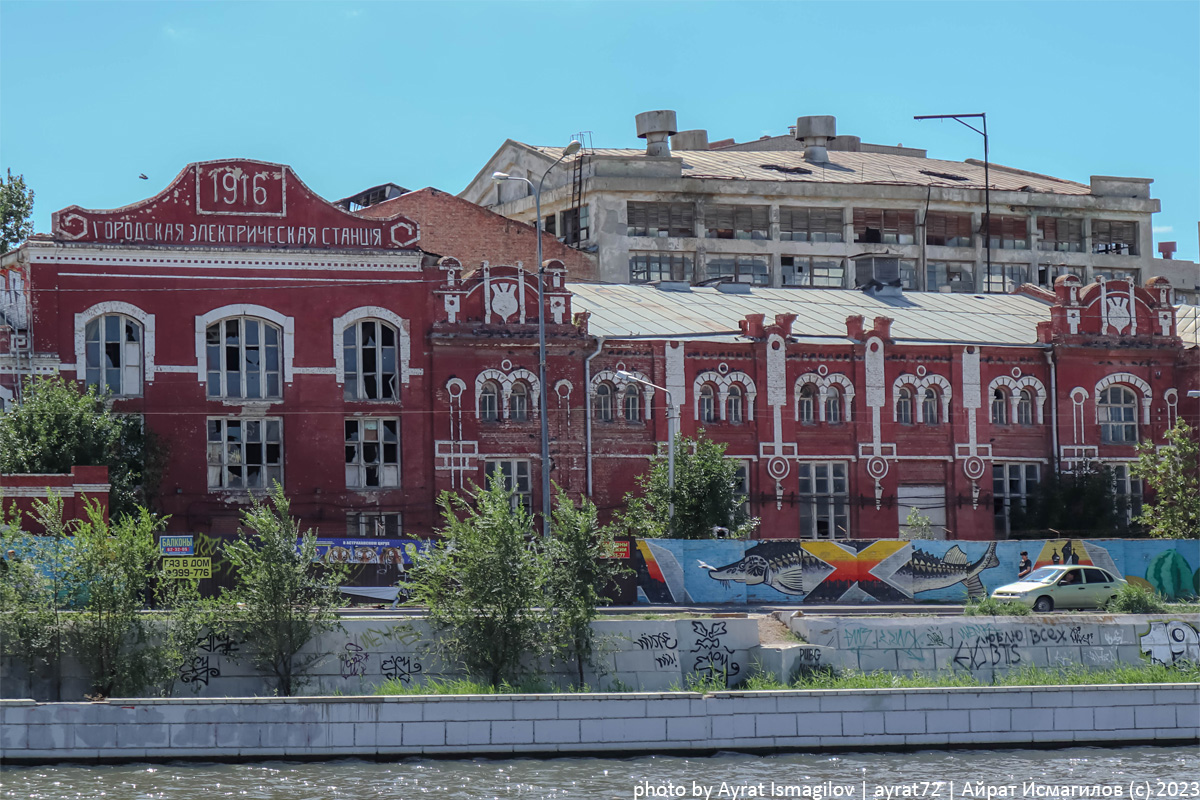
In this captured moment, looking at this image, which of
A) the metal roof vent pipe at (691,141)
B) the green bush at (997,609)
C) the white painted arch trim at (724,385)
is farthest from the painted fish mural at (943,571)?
the metal roof vent pipe at (691,141)

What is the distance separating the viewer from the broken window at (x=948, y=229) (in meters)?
87.8

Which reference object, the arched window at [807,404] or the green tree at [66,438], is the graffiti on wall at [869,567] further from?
the green tree at [66,438]

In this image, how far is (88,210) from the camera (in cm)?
4959

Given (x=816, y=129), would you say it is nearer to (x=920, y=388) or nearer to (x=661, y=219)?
(x=661, y=219)

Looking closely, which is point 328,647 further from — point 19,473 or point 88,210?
point 88,210

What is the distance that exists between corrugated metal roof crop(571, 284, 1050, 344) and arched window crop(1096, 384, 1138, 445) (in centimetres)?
335

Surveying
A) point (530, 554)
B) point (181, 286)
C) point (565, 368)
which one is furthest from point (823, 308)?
point (530, 554)

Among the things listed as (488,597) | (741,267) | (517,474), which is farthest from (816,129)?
(488,597)

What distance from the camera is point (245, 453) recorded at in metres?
50.7

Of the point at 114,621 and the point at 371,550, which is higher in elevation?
the point at 371,550

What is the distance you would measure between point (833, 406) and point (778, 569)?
12.5m

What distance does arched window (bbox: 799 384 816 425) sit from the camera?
55.8m

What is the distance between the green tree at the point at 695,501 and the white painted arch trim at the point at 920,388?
33.7 ft

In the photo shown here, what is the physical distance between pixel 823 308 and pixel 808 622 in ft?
86.9
